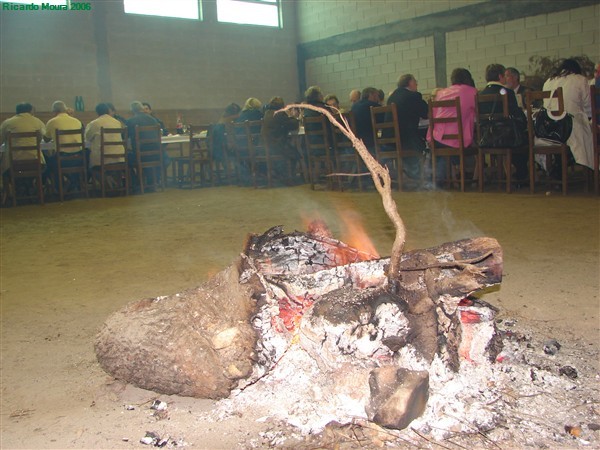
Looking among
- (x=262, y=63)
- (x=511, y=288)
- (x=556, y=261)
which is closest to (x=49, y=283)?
(x=511, y=288)

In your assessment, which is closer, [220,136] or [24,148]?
[24,148]

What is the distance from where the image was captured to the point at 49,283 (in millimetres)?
3811

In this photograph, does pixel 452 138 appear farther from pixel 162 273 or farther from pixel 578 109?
pixel 162 273

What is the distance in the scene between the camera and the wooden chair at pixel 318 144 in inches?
317

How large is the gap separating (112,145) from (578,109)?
6.32 metres

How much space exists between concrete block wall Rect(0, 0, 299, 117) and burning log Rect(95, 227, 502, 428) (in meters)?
10.7

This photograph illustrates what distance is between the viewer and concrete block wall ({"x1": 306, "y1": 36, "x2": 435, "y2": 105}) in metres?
12.6

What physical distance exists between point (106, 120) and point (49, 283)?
5.60 metres

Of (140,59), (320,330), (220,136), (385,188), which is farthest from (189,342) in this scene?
(140,59)

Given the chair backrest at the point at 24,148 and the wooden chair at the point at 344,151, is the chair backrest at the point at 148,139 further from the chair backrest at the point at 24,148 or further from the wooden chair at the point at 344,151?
the wooden chair at the point at 344,151

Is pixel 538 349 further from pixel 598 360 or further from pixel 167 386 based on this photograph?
pixel 167 386

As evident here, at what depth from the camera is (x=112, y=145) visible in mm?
8828

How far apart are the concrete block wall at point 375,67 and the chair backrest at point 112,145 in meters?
6.66

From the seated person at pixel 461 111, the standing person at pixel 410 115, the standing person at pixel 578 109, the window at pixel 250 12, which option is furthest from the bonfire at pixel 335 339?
the window at pixel 250 12
